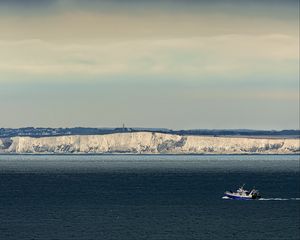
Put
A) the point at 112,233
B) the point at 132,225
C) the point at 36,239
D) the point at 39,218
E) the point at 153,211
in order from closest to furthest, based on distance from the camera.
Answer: the point at 36,239 < the point at 112,233 < the point at 132,225 < the point at 39,218 < the point at 153,211

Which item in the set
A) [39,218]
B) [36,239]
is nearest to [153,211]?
[39,218]

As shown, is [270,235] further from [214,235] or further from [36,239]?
[36,239]

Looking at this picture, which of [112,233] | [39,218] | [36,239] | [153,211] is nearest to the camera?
[36,239]

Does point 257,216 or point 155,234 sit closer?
point 155,234

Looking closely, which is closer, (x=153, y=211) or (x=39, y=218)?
(x=39, y=218)

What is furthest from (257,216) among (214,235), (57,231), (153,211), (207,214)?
(57,231)

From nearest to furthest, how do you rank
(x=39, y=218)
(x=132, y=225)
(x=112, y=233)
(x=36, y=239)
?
(x=36, y=239)
(x=112, y=233)
(x=132, y=225)
(x=39, y=218)

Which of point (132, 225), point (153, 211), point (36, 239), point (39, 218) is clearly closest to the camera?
point (36, 239)

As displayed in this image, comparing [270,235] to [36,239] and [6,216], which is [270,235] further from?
[6,216]
